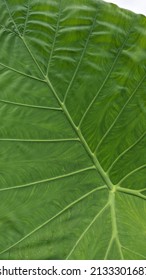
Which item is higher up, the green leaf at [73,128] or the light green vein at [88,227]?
the green leaf at [73,128]

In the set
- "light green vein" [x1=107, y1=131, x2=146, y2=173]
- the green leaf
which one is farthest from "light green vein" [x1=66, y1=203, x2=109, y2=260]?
"light green vein" [x1=107, y1=131, x2=146, y2=173]

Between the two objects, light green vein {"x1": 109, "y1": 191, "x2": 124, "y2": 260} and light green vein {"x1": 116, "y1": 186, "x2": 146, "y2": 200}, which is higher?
light green vein {"x1": 116, "y1": 186, "x2": 146, "y2": 200}

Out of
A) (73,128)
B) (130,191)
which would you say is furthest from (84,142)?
(130,191)

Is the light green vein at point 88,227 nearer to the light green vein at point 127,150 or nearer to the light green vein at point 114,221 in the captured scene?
the light green vein at point 114,221

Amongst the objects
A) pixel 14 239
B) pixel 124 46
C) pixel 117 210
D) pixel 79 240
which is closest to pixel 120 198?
pixel 117 210

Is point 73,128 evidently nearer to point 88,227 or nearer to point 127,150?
point 127,150

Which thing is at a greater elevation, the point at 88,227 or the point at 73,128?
the point at 73,128

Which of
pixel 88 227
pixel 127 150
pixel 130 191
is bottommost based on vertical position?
pixel 88 227

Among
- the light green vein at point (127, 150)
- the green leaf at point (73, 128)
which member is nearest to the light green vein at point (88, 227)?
the green leaf at point (73, 128)

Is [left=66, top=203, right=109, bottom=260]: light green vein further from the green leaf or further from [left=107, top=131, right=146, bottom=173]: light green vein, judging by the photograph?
[left=107, top=131, right=146, bottom=173]: light green vein
